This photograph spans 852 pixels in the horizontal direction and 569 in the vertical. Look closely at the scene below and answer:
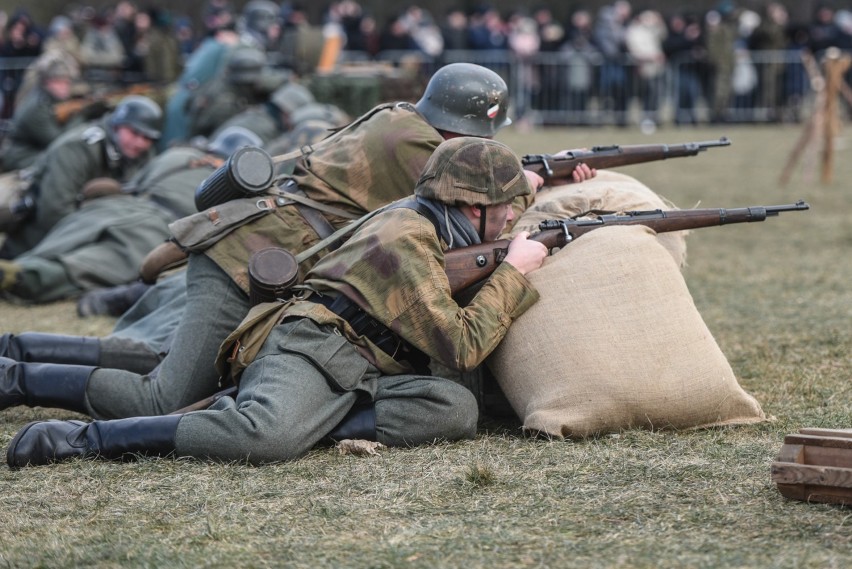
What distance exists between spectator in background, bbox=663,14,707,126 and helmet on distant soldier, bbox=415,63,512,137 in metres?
20.3

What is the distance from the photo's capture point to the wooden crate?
381 cm

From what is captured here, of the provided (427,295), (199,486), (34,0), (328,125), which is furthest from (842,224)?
(34,0)

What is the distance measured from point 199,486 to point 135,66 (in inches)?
787

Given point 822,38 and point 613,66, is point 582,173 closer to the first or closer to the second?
point 613,66

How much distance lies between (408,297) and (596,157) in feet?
6.58

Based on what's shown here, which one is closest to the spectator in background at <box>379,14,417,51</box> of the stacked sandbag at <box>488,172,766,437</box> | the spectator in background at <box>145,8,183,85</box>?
the spectator in background at <box>145,8,183,85</box>

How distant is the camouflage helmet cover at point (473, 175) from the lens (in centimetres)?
479

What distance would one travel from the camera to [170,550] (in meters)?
3.70

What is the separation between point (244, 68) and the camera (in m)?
13.1

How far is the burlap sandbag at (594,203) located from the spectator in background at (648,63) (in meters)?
19.5

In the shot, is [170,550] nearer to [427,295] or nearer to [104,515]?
[104,515]

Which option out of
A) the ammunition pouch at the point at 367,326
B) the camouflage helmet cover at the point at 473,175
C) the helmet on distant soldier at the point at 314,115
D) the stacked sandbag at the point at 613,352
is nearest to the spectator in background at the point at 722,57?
the helmet on distant soldier at the point at 314,115

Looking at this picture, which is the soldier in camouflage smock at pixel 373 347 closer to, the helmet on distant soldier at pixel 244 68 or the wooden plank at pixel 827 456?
the wooden plank at pixel 827 456

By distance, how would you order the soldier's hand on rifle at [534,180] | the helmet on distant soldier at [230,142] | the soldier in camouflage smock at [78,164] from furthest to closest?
1. the soldier in camouflage smock at [78,164]
2. the helmet on distant soldier at [230,142]
3. the soldier's hand on rifle at [534,180]
